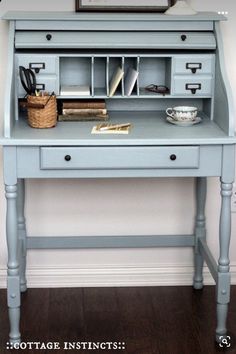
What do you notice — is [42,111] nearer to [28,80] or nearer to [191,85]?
[28,80]

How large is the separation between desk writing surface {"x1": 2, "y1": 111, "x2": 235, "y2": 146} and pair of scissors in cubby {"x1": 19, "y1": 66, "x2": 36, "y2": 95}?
0.49ft

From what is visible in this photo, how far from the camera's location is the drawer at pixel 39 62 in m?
3.41

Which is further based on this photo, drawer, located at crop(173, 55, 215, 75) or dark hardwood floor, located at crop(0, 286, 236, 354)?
drawer, located at crop(173, 55, 215, 75)

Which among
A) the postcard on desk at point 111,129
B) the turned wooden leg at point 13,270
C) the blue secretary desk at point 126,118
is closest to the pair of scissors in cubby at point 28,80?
the blue secretary desk at point 126,118

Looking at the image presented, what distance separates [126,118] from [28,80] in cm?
49

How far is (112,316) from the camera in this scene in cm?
356

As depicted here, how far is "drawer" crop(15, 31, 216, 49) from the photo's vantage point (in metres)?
3.39

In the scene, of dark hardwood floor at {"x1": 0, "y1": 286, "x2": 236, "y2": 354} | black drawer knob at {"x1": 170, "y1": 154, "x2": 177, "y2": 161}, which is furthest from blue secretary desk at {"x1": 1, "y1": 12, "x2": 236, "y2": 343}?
dark hardwood floor at {"x1": 0, "y1": 286, "x2": 236, "y2": 354}

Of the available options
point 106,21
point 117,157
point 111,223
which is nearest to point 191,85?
point 106,21

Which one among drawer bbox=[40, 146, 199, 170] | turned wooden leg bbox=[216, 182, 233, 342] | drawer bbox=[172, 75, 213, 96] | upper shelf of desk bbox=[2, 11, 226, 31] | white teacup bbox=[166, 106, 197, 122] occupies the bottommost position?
turned wooden leg bbox=[216, 182, 233, 342]

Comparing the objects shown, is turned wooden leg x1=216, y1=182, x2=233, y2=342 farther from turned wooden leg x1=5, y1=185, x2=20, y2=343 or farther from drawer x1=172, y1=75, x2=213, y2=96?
turned wooden leg x1=5, y1=185, x2=20, y2=343

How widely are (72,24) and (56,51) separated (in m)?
0.16

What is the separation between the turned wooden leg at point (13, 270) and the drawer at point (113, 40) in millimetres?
685

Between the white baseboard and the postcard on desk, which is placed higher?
the postcard on desk
